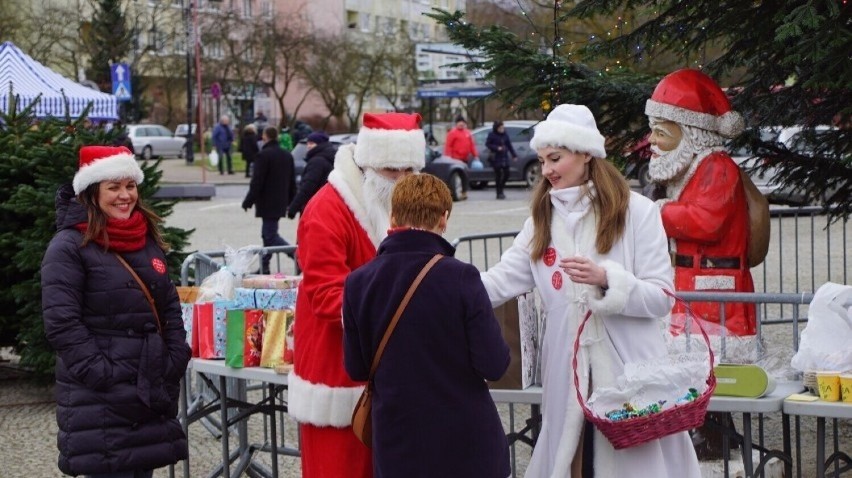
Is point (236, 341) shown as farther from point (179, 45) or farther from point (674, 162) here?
point (179, 45)

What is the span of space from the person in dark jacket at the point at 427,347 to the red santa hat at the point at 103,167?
1429 millimetres

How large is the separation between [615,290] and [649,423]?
1.49ft

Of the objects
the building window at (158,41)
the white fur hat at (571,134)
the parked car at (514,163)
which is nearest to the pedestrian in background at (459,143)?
the parked car at (514,163)

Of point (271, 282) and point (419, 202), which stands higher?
point (419, 202)

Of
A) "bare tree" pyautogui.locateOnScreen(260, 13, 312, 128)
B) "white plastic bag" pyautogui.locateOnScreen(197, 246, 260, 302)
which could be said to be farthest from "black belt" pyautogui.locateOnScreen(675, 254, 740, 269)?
"bare tree" pyautogui.locateOnScreen(260, 13, 312, 128)

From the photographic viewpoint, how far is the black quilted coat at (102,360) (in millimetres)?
4949

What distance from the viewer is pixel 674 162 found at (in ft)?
19.4

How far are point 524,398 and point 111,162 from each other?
1897 mm

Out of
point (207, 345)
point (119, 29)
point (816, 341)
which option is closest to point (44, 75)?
point (207, 345)

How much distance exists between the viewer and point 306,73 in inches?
2180

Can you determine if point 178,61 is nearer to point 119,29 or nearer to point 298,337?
point 119,29

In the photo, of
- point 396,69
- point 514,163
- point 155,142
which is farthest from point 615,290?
point 396,69

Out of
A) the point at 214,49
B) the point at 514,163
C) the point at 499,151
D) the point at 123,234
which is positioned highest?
the point at 214,49

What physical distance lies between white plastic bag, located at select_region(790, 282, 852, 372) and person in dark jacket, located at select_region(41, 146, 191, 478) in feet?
8.17
